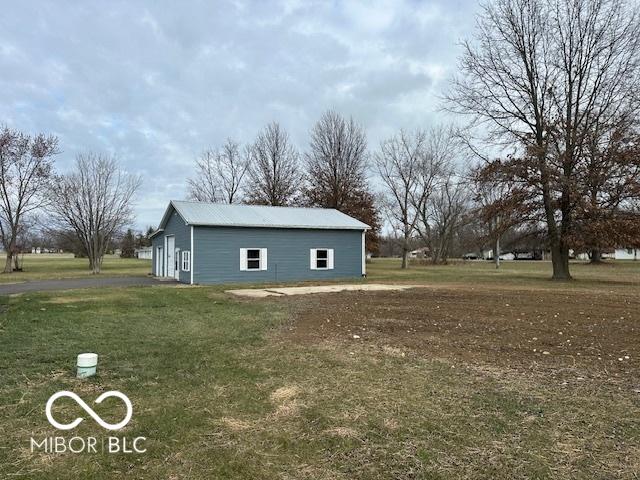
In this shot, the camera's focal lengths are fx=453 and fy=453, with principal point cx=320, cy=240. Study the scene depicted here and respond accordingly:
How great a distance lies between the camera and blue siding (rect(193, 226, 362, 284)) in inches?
821

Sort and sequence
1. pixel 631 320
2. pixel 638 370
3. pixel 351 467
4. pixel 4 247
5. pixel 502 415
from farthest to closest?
pixel 4 247, pixel 631 320, pixel 638 370, pixel 502 415, pixel 351 467

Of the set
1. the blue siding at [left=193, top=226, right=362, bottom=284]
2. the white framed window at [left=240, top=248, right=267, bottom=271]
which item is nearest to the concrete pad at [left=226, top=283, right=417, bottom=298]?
the blue siding at [left=193, top=226, right=362, bottom=284]

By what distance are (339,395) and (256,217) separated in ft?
62.7

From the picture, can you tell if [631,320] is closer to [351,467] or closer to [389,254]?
[351,467]

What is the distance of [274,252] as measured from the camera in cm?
Result: 2256

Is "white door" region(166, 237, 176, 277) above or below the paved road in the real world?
above

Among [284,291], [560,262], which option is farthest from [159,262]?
[560,262]

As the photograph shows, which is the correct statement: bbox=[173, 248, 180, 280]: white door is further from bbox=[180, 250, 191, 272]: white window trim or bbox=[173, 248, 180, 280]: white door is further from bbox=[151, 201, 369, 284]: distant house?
bbox=[180, 250, 191, 272]: white window trim

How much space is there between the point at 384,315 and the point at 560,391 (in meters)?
5.28

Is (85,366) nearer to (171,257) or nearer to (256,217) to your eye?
(256,217)

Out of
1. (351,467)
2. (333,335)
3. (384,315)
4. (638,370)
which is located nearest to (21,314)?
(333,335)

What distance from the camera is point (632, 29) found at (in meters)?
20.1

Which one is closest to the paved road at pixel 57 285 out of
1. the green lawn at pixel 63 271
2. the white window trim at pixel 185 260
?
the white window trim at pixel 185 260

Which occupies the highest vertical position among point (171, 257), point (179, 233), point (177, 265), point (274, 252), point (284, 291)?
point (179, 233)
